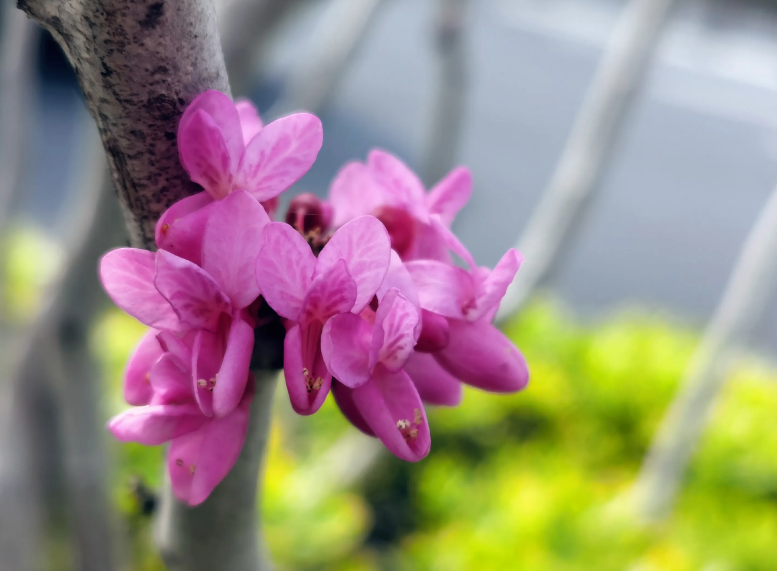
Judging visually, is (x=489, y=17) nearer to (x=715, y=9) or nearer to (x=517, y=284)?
(x=715, y=9)

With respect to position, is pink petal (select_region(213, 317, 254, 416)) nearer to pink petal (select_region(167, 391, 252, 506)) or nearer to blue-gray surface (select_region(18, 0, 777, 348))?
pink petal (select_region(167, 391, 252, 506))

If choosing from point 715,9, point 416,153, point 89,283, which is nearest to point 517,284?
point 89,283

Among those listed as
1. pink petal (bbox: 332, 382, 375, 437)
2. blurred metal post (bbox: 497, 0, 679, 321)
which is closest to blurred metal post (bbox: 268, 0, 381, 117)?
blurred metal post (bbox: 497, 0, 679, 321)

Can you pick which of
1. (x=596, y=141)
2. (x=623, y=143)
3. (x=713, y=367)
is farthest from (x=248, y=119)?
(x=623, y=143)

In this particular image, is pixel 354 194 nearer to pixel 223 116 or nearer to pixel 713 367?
pixel 223 116

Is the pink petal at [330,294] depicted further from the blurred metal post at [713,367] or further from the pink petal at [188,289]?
the blurred metal post at [713,367]
